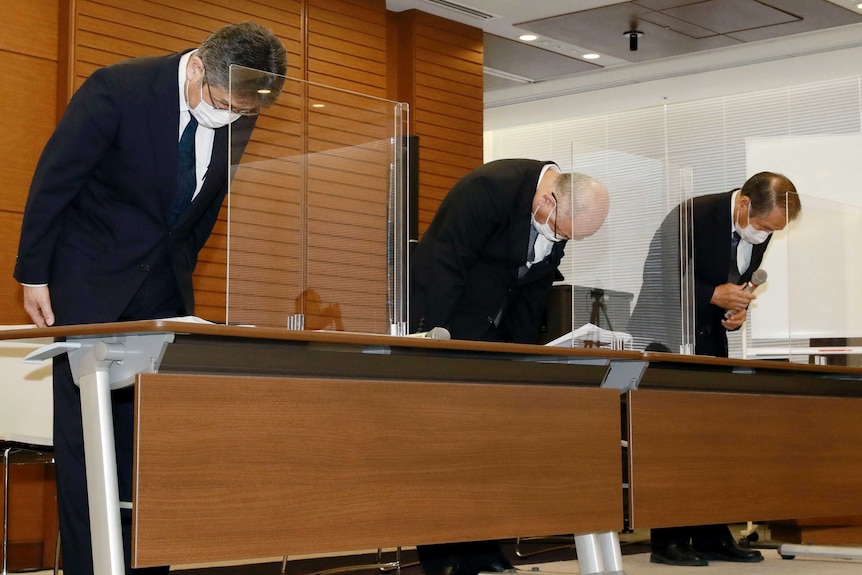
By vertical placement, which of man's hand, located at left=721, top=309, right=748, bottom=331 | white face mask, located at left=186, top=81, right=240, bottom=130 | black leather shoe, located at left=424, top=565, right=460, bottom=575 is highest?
white face mask, located at left=186, top=81, right=240, bottom=130

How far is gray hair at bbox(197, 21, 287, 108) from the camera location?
247cm

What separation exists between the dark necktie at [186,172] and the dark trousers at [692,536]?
2697 mm

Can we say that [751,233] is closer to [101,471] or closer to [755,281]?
[755,281]

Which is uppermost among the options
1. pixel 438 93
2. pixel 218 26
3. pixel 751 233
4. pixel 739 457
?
pixel 218 26

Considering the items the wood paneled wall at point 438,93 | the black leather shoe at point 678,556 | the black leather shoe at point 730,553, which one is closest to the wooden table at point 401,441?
the black leather shoe at point 678,556

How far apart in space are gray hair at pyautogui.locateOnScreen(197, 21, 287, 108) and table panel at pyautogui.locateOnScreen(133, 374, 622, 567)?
68 cm

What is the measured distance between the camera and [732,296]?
4191 mm

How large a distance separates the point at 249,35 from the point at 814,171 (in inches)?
198

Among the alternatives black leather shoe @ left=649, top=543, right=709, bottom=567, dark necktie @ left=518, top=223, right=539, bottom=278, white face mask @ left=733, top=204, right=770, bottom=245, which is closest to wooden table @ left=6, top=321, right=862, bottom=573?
dark necktie @ left=518, top=223, right=539, bottom=278

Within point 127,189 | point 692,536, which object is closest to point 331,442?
point 127,189

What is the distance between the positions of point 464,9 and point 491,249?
3.58 meters

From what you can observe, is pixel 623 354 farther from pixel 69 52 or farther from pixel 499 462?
pixel 69 52

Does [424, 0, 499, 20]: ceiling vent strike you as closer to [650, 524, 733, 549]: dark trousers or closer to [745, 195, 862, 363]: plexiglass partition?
[745, 195, 862, 363]: plexiglass partition

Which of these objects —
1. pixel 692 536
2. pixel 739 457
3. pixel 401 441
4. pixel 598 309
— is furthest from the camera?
pixel 692 536
